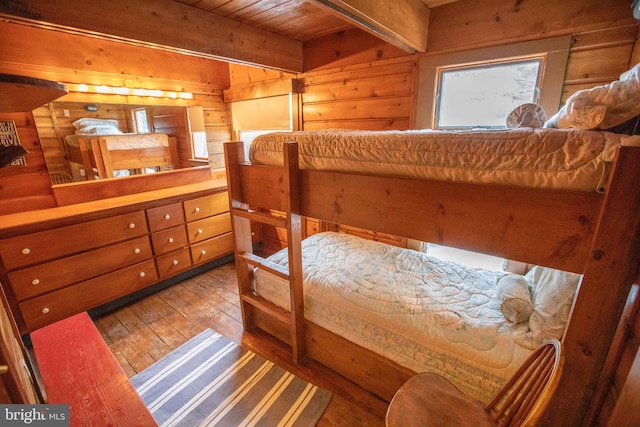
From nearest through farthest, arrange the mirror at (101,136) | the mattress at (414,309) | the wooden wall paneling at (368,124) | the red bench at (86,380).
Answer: the red bench at (86,380) → the mattress at (414,309) → the mirror at (101,136) → the wooden wall paneling at (368,124)

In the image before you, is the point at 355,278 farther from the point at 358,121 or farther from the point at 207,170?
the point at 207,170

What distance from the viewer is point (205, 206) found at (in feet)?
9.77

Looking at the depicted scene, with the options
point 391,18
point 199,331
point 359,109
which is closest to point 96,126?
point 199,331

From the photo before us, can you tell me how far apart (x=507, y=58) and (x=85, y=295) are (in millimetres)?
3703

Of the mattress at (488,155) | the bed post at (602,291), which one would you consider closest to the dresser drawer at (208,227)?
the mattress at (488,155)

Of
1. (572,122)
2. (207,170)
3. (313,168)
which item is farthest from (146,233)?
(572,122)

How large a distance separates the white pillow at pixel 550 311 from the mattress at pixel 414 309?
0.19ft

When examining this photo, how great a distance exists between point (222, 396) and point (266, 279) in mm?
766

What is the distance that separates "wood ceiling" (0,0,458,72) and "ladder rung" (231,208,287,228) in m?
1.16

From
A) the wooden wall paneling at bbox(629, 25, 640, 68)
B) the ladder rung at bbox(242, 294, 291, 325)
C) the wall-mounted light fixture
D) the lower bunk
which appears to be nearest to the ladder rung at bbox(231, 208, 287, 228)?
the lower bunk

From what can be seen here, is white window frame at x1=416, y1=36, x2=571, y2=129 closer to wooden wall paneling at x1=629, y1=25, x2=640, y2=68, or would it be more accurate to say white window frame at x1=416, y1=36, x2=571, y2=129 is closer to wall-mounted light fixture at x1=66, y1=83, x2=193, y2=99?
wooden wall paneling at x1=629, y1=25, x2=640, y2=68

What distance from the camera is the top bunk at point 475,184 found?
0.86 m

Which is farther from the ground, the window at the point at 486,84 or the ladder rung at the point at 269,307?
the window at the point at 486,84

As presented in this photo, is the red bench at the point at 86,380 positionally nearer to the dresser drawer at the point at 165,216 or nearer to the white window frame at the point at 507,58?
the dresser drawer at the point at 165,216
